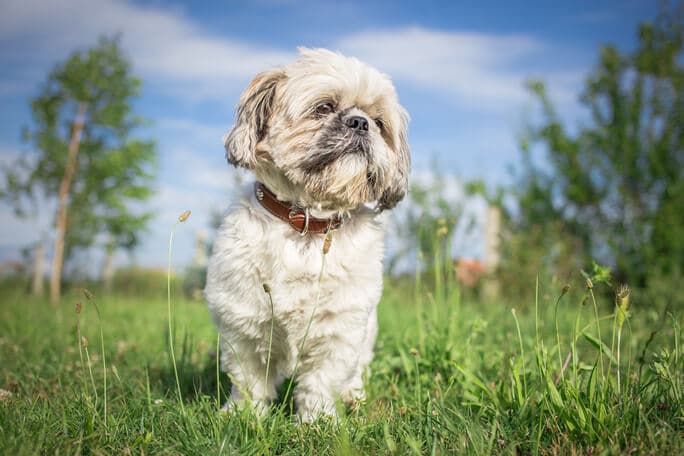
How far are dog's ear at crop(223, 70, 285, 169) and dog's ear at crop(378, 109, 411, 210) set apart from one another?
2.64 ft

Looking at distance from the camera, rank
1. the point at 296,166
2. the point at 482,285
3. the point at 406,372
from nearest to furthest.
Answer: the point at 296,166, the point at 406,372, the point at 482,285

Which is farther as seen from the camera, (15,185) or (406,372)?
(15,185)

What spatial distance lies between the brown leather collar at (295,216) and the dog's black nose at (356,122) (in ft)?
1.68

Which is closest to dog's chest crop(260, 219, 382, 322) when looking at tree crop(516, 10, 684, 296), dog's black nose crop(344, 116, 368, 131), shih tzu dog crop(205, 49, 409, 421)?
shih tzu dog crop(205, 49, 409, 421)

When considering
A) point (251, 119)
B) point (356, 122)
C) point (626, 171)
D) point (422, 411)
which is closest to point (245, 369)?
point (422, 411)

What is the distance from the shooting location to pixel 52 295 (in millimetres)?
10094

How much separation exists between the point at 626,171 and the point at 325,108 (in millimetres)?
7202

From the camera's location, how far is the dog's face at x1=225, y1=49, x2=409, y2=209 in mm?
2986

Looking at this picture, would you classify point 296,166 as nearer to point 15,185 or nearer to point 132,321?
point 132,321

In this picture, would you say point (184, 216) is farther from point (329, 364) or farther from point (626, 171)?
point (626, 171)

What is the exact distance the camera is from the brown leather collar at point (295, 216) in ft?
9.91

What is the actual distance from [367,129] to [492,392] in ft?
5.13

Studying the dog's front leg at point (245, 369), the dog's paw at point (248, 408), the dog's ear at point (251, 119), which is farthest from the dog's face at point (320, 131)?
the dog's paw at point (248, 408)

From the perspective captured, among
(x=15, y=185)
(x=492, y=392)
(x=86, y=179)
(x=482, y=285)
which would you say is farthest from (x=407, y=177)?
(x=15, y=185)
